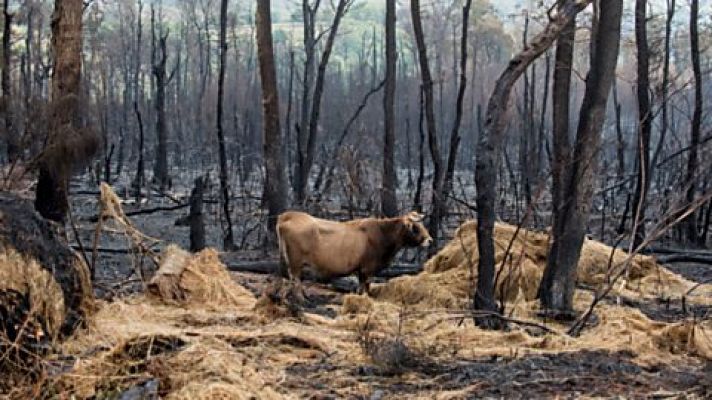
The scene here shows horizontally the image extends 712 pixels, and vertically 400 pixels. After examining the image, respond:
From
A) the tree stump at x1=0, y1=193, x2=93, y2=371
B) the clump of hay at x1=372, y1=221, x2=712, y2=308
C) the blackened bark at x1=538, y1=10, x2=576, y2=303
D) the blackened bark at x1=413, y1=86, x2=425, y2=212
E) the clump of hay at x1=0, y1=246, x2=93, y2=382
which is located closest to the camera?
the clump of hay at x1=0, y1=246, x2=93, y2=382

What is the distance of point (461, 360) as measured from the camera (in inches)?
278

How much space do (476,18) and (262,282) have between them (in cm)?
5323

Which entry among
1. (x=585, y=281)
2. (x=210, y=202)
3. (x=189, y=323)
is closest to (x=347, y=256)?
(x=585, y=281)

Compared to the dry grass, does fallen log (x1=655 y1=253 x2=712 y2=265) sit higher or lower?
lower

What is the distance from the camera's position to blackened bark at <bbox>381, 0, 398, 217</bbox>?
17.6m

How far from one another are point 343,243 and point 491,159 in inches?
160

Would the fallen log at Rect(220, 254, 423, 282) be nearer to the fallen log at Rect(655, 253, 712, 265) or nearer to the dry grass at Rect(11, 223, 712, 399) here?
the dry grass at Rect(11, 223, 712, 399)

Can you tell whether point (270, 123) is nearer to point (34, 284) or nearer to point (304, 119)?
point (304, 119)

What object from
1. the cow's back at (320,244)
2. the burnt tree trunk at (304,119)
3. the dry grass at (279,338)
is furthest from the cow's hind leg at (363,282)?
the burnt tree trunk at (304,119)

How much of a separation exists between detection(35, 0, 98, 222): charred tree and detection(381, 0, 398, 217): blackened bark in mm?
6552

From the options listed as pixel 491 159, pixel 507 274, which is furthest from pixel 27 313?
pixel 507 274

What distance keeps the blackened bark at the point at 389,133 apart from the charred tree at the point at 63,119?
258 inches

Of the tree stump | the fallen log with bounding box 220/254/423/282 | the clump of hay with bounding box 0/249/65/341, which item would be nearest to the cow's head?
the fallen log with bounding box 220/254/423/282

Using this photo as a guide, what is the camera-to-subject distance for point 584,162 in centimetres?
934
